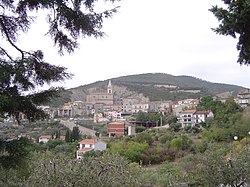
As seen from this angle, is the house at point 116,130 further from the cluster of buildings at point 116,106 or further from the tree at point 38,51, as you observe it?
the tree at point 38,51

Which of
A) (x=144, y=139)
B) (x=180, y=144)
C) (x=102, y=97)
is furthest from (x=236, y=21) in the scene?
(x=102, y=97)

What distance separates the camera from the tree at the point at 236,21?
11.7 feet

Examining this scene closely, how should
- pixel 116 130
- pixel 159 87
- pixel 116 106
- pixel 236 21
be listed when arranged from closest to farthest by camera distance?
pixel 236 21, pixel 116 130, pixel 159 87, pixel 116 106

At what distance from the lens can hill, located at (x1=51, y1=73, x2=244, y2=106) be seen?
83.8 metres

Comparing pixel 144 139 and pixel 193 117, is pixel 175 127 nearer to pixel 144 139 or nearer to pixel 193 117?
pixel 193 117

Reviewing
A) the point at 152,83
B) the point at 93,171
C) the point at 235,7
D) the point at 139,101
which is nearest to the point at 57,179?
the point at 93,171

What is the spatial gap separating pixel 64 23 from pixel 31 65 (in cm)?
50

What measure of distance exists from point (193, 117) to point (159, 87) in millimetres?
38368

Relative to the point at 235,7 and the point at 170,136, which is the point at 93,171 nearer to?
the point at 235,7

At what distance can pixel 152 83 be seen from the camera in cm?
8994

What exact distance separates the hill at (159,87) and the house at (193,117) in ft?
90.7

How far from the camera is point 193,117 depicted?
49.7 m

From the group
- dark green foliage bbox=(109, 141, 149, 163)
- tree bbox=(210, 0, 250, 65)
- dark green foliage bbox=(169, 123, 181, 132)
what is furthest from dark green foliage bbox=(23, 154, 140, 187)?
dark green foliage bbox=(169, 123, 181, 132)

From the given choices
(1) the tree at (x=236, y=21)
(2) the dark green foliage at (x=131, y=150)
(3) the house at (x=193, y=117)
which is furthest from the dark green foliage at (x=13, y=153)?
(3) the house at (x=193, y=117)
